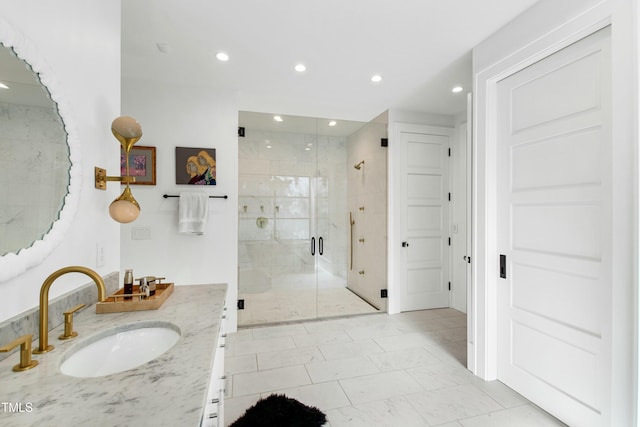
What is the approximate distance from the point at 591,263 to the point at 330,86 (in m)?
2.52

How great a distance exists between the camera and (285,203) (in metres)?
3.62

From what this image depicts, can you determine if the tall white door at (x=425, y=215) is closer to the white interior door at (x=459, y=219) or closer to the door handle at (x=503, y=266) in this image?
the white interior door at (x=459, y=219)

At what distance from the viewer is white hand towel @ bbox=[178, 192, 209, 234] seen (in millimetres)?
2805

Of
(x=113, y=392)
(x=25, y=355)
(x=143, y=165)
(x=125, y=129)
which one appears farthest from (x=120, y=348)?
(x=143, y=165)

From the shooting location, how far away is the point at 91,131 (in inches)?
52.6

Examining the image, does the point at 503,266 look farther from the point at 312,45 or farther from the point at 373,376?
the point at 312,45

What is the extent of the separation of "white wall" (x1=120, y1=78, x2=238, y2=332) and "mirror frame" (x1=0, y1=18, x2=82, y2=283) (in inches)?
69.2

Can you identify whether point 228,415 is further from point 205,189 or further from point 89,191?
point 205,189

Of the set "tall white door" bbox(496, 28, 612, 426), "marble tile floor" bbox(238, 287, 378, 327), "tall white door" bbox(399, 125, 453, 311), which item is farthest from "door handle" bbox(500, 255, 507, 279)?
"marble tile floor" bbox(238, 287, 378, 327)

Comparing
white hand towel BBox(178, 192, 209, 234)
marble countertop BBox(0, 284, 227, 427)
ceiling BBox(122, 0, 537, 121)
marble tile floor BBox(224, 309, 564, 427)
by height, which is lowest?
marble tile floor BBox(224, 309, 564, 427)

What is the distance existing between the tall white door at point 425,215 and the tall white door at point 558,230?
1541mm

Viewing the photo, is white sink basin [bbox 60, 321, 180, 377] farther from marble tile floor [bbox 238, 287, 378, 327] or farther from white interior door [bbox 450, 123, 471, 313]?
white interior door [bbox 450, 123, 471, 313]

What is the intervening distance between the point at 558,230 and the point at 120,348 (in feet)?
7.54

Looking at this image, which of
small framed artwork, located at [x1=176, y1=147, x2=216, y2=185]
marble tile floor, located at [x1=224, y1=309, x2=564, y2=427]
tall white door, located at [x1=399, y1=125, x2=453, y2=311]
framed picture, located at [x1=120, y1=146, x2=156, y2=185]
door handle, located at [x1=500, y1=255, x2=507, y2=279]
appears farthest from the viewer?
tall white door, located at [x1=399, y1=125, x2=453, y2=311]
